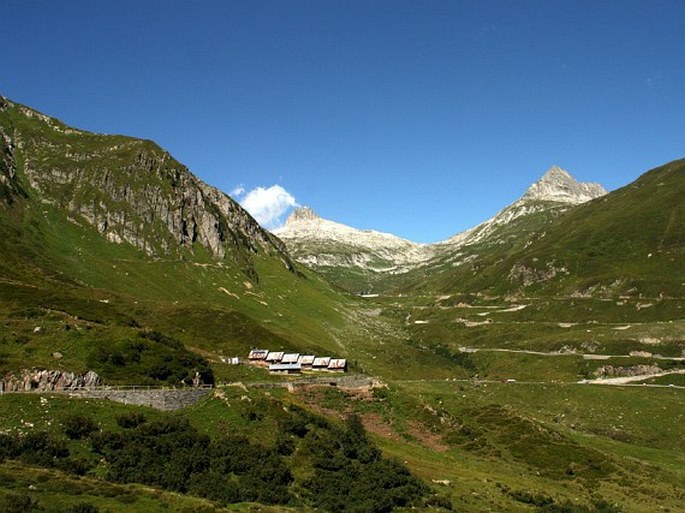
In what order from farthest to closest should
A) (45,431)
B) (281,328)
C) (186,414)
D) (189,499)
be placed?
1. (281,328)
2. (186,414)
3. (45,431)
4. (189,499)

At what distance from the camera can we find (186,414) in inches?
2047

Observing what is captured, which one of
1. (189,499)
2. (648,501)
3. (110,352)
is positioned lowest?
(648,501)

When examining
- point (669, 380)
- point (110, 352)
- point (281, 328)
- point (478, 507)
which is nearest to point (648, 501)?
point (478, 507)

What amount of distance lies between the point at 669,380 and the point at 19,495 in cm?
15577

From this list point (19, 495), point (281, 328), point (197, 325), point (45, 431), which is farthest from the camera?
point (281, 328)

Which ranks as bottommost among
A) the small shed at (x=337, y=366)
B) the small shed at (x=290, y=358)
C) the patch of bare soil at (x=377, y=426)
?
the patch of bare soil at (x=377, y=426)

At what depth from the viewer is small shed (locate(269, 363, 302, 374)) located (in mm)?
114994

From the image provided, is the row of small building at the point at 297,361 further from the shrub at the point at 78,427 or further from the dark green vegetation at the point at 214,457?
the shrub at the point at 78,427

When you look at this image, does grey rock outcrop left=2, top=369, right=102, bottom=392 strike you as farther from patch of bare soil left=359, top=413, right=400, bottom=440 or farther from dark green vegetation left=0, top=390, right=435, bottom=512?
patch of bare soil left=359, top=413, right=400, bottom=440

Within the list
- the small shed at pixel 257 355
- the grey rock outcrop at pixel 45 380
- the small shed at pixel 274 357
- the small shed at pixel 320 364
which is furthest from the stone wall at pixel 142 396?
the small shed at pixel 320 364

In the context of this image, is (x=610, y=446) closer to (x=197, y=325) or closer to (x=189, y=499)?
(x=189, y=499)

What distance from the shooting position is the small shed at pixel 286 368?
114994 millimetres

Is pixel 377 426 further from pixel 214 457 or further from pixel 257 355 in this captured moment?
pixel 257 355

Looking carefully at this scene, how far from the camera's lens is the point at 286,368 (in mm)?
117125
